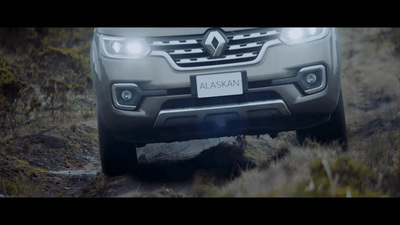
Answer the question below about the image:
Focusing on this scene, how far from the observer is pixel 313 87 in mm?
5121

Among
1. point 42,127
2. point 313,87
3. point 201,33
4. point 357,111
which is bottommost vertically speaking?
point 357,111

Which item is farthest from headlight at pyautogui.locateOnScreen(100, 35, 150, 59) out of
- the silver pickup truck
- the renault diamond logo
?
the renault diamond logo

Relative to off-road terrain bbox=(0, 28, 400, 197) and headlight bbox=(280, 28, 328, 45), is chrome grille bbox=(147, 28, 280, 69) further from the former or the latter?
off-road terrain bbox=(0, 28, 400, 197)

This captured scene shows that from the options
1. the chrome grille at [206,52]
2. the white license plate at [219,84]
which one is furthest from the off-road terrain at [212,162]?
the chrome grille at [206,52]

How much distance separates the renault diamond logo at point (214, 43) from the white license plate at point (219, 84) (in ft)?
0.56

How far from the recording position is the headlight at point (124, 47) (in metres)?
5.04

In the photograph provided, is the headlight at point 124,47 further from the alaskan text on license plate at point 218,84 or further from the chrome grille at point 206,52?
the alaskan text on license plate at point 218,84

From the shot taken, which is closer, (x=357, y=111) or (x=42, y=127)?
(x=42, y=127)

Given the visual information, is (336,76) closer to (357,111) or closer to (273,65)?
(273,65)
